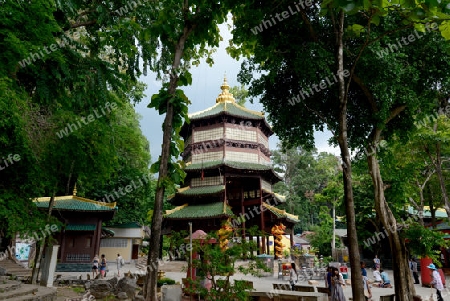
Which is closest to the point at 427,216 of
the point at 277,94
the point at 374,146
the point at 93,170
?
the point at 374,146

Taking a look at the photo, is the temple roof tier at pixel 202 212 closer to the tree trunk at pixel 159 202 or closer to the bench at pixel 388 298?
the bench at pixel 388 298

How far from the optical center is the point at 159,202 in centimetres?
408

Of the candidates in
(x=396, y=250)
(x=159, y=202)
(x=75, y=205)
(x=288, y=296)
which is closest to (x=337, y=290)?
(x=288, y=296)

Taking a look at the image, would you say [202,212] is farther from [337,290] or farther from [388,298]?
[388,298]

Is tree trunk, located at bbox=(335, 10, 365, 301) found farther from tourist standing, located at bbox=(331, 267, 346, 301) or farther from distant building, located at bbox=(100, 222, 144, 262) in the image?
distant building, located at bbox=(100, 222, 144, 262)

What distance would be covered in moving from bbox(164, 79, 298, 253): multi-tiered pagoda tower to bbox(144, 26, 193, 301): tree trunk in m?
20.2

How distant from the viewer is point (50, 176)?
25.5ft

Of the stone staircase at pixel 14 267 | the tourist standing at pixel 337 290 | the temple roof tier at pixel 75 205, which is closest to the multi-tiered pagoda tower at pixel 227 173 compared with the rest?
the temple roof tier at pixel 75 205

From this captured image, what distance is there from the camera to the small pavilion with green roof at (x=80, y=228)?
20750 mm

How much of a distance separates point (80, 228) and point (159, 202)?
19.8 meters

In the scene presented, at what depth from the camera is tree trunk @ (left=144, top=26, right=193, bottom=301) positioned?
383 cm

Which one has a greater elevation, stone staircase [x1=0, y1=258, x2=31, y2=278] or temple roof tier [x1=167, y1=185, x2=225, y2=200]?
temple roof tier [x1=167, y1=185, x2=225, y2=200]

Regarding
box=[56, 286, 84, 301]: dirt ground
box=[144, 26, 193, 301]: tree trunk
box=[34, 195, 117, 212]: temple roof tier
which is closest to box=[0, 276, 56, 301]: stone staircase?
box=[56, 286, 84, 301]: dirt ground

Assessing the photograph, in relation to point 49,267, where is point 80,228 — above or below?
above
